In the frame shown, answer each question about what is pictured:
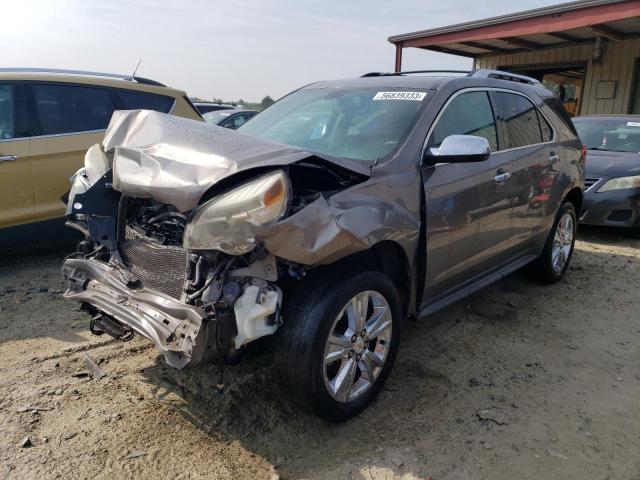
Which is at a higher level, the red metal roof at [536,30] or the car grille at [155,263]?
the red metal roof at [536,30]

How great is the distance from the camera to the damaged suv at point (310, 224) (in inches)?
90.4

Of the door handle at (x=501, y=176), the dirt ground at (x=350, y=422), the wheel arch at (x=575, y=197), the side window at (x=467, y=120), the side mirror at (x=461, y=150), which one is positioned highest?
the side window at (x=467, y=120)

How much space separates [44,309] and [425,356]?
115 inches

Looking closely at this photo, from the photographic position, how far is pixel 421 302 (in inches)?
127

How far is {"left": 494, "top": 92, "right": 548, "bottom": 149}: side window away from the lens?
3.96 meters

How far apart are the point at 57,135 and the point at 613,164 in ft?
22.0

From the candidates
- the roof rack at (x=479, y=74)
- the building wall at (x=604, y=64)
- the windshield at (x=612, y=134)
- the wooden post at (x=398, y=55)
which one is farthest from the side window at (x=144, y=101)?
the building wall at (x=604, y=64)

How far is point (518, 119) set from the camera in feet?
13.6

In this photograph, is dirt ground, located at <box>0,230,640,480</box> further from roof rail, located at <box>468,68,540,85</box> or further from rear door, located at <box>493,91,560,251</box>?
roof rail, located at <box>468,68,540,85</box>

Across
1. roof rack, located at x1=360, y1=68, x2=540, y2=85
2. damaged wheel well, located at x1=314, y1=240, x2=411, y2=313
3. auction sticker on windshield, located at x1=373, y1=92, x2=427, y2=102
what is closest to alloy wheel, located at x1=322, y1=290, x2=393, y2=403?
damaged wheel well, located at x1=314, y1=240, x2=411, y2=313

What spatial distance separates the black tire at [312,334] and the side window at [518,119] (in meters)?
2.03

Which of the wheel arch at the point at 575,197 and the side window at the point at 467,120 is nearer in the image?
the side window at the point at 467,120

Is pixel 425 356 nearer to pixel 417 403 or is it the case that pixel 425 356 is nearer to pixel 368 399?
pixel 417 403

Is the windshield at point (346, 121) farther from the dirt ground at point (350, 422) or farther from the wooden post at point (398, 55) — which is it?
the wooden post at point (398, 55)
